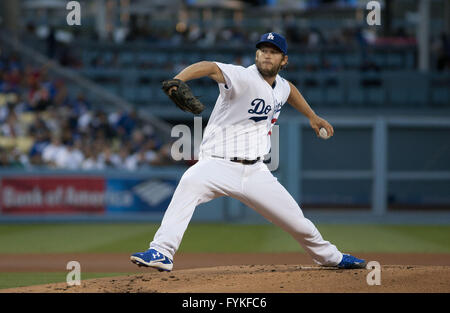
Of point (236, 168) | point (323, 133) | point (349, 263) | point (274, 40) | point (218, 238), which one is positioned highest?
point (274, 40)

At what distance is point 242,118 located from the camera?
5.15 metres

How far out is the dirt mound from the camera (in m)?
4.82

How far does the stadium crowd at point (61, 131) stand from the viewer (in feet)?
46.3

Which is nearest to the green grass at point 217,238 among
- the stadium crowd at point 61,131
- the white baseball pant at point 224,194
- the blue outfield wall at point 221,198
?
the blue outfield wall at point 221,198

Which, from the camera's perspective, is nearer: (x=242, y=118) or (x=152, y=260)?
(x=152, y=260)

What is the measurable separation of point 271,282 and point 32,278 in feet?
8.98

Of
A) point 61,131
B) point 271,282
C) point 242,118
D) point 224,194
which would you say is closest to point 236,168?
point 224,194

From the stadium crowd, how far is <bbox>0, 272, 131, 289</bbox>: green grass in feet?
22.3

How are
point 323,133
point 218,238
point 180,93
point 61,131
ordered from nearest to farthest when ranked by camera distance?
point 180,93 < point 323,133 < point 218,238 < point 61,131

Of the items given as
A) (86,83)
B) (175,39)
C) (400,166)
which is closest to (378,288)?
(400,166)

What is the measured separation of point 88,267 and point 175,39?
15.4 meters

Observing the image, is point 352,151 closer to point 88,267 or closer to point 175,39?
point 175,39

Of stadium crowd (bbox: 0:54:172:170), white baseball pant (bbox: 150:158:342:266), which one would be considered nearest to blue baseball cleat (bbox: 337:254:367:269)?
white baseball pant (bbox: 150:158:342:266)

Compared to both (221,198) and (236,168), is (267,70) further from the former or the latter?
(221,198)
